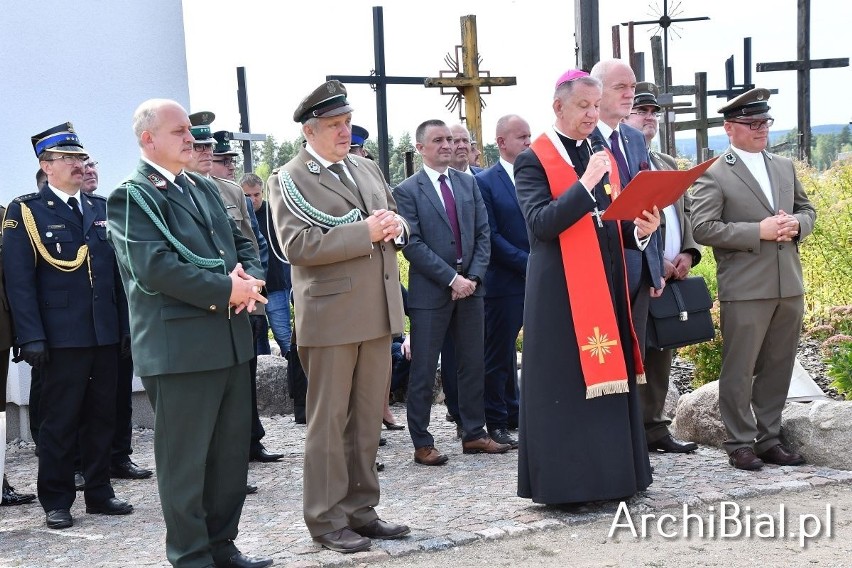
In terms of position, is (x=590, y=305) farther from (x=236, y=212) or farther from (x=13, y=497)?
(x=13, y=497)

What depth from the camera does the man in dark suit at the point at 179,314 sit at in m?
4.58

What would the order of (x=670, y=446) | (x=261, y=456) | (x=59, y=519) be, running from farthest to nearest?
(x=261, y=456), (x=670, y=446), (x=59, y=519)

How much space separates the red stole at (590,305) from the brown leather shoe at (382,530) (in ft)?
3.78

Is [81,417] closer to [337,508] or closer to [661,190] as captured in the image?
[337,508]

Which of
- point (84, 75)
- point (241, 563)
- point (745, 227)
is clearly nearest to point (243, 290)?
point (241, 563)

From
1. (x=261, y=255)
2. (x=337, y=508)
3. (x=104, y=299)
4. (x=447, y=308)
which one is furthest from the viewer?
(x=261, y=255)

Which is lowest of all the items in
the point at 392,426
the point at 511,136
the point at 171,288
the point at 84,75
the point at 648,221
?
the point at 392,426

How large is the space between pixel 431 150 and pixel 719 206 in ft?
6.45

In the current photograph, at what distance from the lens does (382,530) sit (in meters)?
5.32

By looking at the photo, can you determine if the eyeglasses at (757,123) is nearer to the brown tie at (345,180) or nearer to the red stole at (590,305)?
the red stole at (590,305)

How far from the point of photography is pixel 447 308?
7.39 meters

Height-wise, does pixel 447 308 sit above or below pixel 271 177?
below

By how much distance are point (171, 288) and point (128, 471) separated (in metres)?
3.10

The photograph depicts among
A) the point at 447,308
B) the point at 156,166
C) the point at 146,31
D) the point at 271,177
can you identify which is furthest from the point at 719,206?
the point at 146,31
